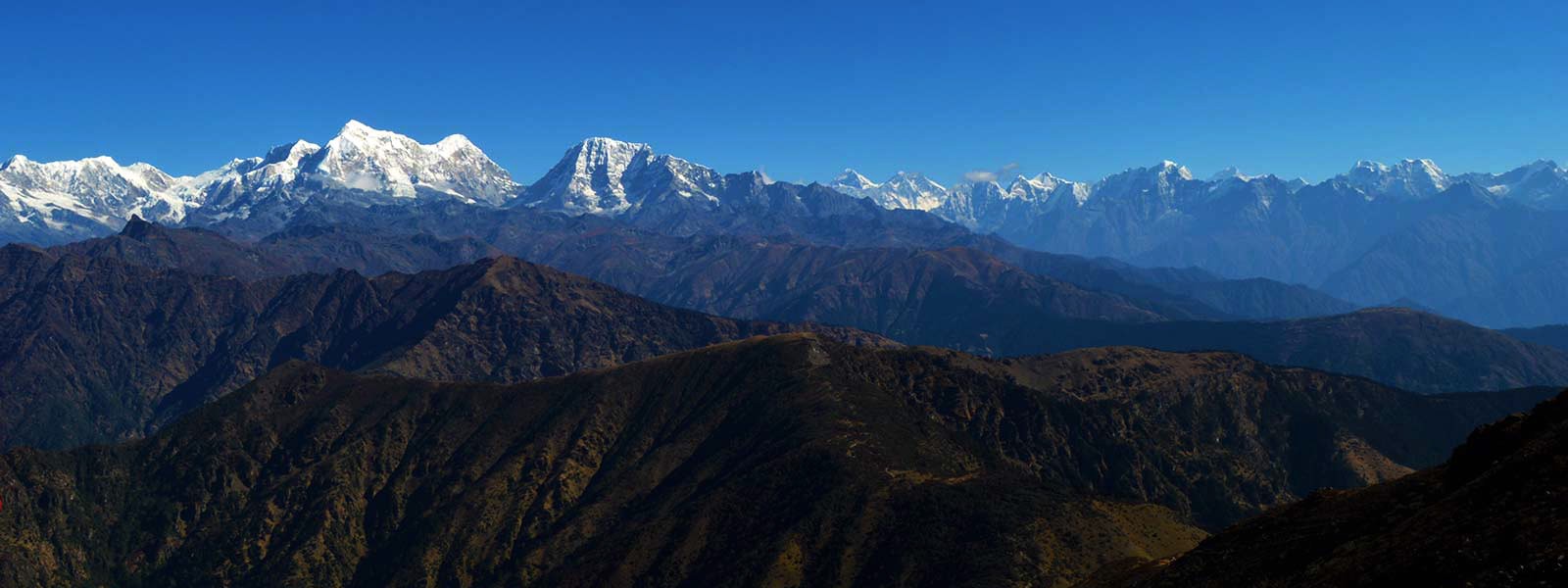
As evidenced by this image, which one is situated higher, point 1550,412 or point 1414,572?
point 1550,412

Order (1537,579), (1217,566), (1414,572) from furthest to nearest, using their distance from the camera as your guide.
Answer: (1217,566)
(1414,572)
(1537,579)

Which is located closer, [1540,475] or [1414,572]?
[1414,572]

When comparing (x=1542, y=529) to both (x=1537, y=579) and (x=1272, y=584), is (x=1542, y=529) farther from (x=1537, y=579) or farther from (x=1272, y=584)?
(x=1272, y=584)

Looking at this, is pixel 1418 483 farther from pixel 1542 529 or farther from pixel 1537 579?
pixel 1537 579

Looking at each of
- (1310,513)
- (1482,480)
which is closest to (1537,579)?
(1482,480)

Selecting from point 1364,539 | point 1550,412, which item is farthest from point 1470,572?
point 1550,412

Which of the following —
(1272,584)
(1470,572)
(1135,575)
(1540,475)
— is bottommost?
(1135,575)

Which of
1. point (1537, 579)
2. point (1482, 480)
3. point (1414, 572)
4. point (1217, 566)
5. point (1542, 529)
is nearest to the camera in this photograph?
point (1537, 579)
